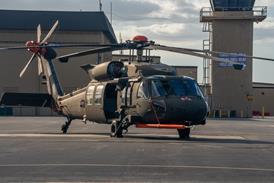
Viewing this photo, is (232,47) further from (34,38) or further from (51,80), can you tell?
(51,80)

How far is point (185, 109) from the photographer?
24875mm

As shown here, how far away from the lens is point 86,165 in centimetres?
1518

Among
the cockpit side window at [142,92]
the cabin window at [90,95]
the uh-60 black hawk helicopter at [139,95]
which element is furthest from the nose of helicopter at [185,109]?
the cabin window at [90,95]

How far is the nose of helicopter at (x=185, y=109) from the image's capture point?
24.9m

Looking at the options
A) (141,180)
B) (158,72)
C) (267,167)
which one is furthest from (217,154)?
(158,72)

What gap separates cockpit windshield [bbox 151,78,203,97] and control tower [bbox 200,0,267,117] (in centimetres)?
4868

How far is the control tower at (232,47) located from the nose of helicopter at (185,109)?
4928cm

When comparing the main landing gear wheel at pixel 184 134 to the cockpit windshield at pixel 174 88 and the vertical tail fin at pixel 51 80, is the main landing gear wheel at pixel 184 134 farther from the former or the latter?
the vertical tail fin at pixel 51 80

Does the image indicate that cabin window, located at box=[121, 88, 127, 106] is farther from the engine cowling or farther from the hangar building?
the hangar building

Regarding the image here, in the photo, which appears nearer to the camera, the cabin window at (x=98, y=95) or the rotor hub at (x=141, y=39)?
the rotor hub at (x=141, y=39)

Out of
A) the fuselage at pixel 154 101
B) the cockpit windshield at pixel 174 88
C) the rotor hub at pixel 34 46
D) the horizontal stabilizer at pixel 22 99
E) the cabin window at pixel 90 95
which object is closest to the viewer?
the fuselage at pixel 154 101

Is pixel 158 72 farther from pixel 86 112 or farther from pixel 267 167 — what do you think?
pixel 267 167

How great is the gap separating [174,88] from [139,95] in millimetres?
1646

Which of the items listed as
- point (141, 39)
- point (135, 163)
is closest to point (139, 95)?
point (141, 39)
